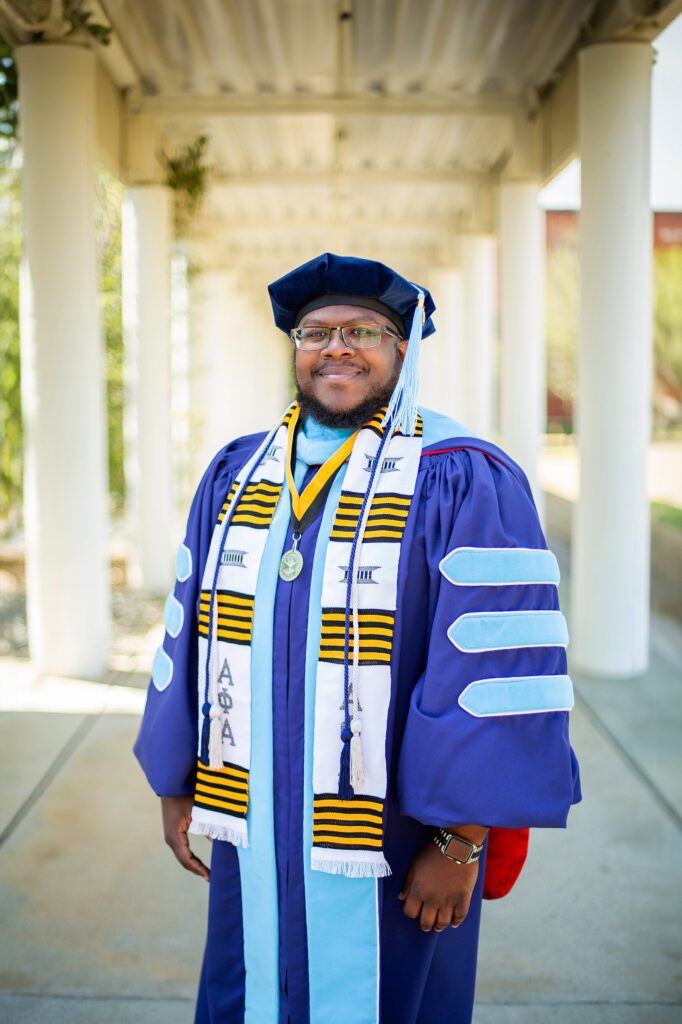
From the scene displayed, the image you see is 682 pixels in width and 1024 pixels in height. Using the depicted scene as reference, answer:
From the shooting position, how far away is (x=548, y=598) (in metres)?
2.07

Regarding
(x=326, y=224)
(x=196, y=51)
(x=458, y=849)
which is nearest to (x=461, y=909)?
(x=458, y=849)

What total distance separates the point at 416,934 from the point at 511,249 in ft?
29.0

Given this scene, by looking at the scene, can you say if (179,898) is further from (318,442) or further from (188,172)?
(188,172)


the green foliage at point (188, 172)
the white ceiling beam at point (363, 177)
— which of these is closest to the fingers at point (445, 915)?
the green foliage at point (188, 172)

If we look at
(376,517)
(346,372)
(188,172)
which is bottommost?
(376,517)

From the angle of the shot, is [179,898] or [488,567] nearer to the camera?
[488,567]

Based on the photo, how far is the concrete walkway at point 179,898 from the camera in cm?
310

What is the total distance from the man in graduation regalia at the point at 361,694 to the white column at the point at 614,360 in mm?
4407

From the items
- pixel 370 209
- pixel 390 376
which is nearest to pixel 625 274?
pixel 390 376

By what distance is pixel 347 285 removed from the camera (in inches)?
87.2

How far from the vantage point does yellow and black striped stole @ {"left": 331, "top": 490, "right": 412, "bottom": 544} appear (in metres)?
2.07

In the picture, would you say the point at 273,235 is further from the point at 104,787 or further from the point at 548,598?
the point at 548,598

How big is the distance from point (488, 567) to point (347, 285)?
0.68 m

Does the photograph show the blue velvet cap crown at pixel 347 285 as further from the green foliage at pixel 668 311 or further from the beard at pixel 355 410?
the green foliage at pixel 668 311
